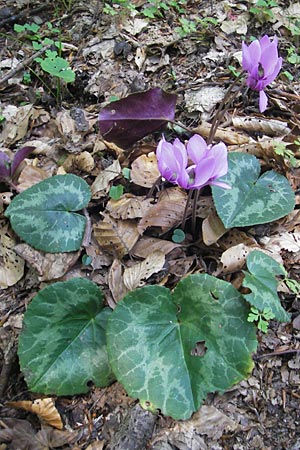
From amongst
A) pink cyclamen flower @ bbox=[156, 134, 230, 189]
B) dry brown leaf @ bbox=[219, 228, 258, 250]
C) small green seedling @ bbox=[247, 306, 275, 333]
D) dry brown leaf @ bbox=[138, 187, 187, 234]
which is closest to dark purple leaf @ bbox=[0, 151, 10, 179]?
dry brown leaf @ bbox=[138, 187, 187, 234]

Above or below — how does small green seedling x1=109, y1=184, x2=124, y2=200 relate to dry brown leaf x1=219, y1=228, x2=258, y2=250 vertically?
above

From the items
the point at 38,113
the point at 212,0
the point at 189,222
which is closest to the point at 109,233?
the point at 189,222

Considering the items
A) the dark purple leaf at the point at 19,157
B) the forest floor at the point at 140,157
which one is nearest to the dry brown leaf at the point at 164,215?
the forest floor at the point at 140,157

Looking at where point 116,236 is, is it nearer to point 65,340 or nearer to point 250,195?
point 65,340

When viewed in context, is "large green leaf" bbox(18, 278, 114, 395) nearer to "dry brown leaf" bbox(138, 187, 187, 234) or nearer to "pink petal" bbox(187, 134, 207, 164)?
"dry brown leaf" bbox(138, 187, 187, 234)

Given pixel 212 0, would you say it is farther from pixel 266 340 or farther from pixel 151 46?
pixel 266 340

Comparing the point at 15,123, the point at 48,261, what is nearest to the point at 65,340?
the point at 48,261

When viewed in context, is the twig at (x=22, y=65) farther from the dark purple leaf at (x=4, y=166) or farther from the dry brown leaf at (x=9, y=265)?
the dry brown leaf at (x=9, y=265)
